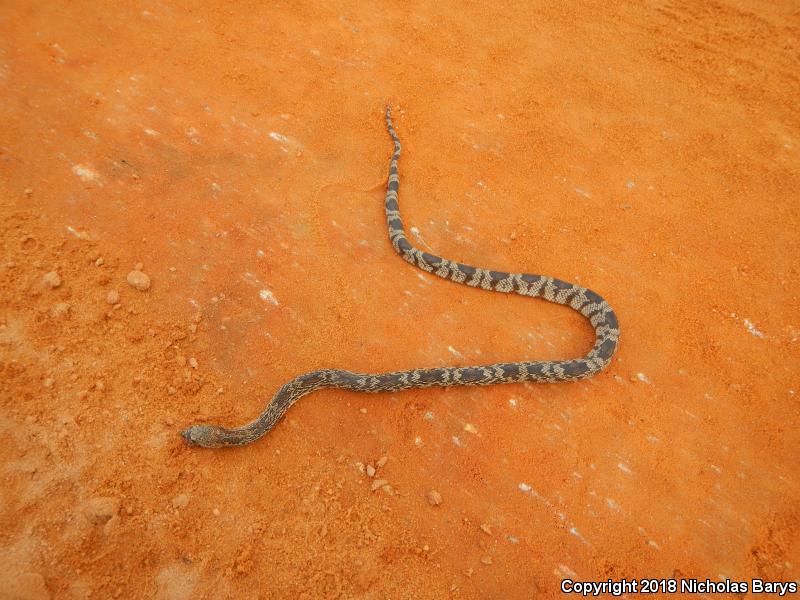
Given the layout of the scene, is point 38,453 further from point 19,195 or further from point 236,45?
point 236,45

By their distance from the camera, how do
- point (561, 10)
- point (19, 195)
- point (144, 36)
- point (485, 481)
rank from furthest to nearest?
point (561, 10) < point (144, 36) < point (19, 195) < point (485, 481)

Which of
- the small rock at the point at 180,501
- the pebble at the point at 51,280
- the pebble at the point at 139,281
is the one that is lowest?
the small rock at the point at 180,501

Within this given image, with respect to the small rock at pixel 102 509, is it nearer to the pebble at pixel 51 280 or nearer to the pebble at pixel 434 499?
the pebble at pixel 51 280

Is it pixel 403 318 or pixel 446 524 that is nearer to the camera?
pixel 446 524

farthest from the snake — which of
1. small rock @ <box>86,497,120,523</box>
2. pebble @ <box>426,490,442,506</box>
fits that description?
pebble @ <box>426,490,442,506</box>

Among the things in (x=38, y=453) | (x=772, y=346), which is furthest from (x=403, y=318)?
(x=772, y=346)

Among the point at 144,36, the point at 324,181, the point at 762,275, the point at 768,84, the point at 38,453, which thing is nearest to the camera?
the point at 38,453
